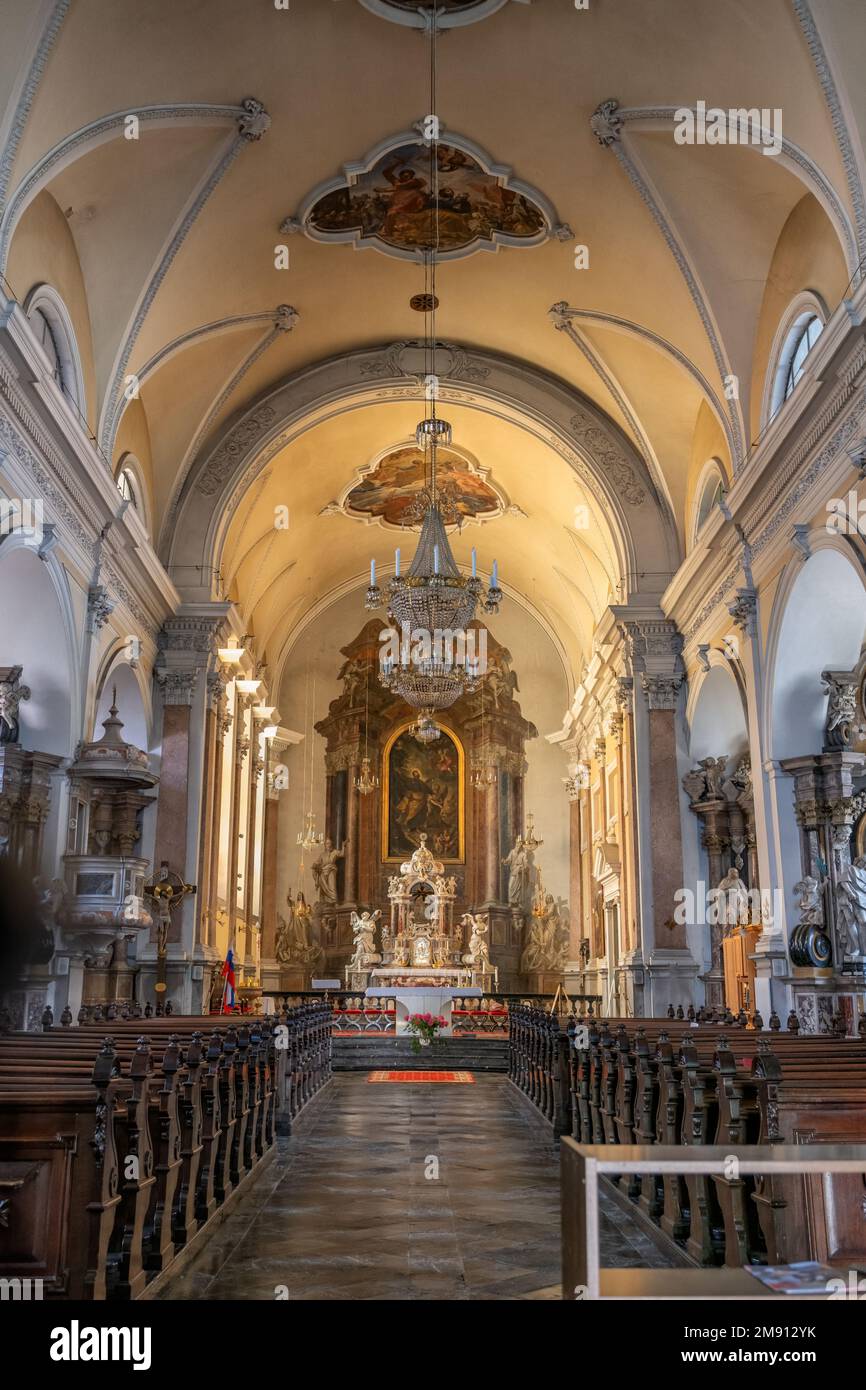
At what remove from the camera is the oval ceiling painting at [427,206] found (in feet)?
43.4

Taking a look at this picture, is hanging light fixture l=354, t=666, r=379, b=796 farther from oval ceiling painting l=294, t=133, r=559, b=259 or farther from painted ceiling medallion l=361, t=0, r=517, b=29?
painted ceiling medallion l=361, t=0, r=517, b=29

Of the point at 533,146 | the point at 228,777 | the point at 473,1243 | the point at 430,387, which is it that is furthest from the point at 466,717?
the point at 473,1243

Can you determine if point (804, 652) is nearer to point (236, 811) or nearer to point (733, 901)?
point (733, 901)

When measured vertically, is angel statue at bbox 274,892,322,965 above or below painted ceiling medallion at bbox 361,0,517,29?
below

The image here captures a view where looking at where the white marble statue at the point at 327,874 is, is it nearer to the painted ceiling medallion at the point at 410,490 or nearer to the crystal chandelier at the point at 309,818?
the crystal chandelier at the point at 309,818

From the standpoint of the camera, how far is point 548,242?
566 inches

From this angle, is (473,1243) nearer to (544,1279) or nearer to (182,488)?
(544,1279)

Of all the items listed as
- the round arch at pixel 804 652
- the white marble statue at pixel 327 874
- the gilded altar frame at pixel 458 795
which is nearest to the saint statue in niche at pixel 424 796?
the gilded altar frame at pixel 458 795

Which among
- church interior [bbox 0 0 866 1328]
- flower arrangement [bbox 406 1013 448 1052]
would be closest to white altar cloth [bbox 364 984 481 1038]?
church interior [bbox 0 0 866 1328]

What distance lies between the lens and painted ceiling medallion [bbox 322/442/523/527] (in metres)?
21.2

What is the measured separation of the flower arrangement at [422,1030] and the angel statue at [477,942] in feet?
19.9

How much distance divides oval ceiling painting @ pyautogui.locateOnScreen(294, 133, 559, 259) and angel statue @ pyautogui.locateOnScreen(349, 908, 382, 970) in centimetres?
1306

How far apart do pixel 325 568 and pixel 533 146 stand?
13.2 meters

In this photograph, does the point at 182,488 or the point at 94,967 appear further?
the point at 182,488
